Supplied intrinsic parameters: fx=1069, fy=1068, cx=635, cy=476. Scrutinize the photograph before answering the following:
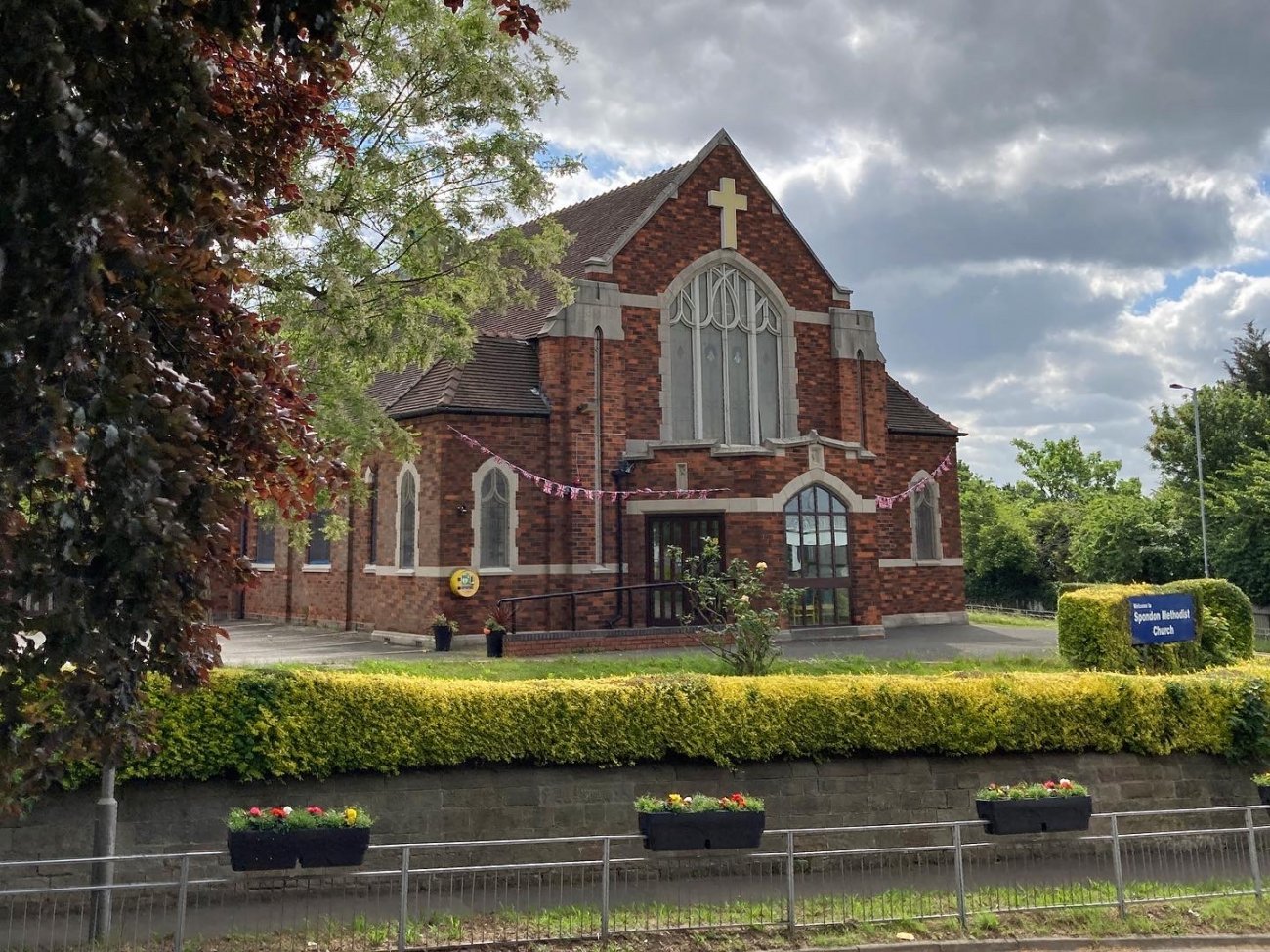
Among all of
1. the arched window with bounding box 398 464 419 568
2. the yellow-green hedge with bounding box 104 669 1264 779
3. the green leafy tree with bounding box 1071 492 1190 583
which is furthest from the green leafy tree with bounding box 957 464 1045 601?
the yellow-green hedge with bounding box 104 669 1264 779

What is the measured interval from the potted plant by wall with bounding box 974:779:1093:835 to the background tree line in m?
28.2

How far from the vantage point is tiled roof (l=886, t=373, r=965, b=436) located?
28734 millimetres

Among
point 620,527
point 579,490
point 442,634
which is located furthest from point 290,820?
point 620,527

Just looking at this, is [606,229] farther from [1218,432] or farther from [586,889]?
[1218,432]

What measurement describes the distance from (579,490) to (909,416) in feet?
36.6

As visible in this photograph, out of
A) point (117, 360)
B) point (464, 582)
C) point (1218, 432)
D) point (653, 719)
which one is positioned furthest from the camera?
point (1218, 432)

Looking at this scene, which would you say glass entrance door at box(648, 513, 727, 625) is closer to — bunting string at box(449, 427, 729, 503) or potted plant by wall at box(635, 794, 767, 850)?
bunting string at box(449, 427, 729, 503)

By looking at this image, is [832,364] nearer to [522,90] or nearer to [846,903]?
[522,90]

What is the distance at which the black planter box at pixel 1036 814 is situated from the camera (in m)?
9.93

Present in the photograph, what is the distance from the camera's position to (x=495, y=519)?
74.4 ft

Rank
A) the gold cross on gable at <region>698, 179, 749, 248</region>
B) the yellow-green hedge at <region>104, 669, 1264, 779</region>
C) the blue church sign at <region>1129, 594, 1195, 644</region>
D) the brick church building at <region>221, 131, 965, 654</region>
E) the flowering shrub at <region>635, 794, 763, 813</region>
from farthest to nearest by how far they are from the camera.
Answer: the gold cross on gable at <region>698, 179, 749, 248</region>
the brick church building at <region>221, 131, 965, 654</region>
the blue church sign at <region>1129, 594, 1195, 644</region>
the yellow-green hedge at <region>104, 669, 1264, 779</region>
the flowering shrub at <region>635, 794, 763, 813</region>

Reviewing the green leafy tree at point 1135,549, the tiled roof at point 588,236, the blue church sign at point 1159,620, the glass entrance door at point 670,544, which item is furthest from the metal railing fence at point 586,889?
the green leafy tree at point 1135,549

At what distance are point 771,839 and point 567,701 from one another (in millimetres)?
2581

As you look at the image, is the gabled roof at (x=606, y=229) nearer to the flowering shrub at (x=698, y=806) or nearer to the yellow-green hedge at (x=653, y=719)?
the yellow-green hedge at (x=653, y=719)
